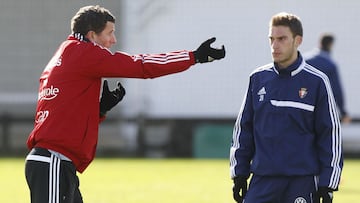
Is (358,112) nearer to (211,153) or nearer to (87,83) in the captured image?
(211,153)

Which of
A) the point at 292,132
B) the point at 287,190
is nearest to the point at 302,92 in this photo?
the point at 292,132

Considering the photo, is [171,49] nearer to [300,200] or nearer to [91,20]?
[91,20]

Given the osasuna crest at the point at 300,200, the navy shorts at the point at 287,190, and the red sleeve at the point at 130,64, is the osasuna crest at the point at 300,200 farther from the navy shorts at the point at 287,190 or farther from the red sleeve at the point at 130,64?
the red sleeve at the point at 130,64

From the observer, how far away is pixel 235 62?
2397cm

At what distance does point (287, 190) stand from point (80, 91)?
64.3 inches

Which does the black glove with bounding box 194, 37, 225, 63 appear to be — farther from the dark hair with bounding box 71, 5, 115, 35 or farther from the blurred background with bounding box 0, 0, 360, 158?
the blurred background with bounding box 0, 0, 360, 158

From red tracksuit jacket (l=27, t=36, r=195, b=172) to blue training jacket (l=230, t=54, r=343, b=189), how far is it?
2.19 feet

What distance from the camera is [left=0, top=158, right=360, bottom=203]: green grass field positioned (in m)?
13.7

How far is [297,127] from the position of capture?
24.5 feet

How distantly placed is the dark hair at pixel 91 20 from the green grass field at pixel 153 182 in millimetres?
5707

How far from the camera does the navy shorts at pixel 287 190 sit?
7.45 meters

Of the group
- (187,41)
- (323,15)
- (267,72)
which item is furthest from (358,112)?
(267,72)

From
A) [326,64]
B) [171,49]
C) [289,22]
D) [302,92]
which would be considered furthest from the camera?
[171,49]

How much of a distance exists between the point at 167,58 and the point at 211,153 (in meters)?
15.3
